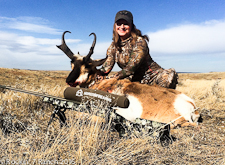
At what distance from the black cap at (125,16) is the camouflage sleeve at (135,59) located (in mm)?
680

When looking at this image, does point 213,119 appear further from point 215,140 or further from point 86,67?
point 86,67

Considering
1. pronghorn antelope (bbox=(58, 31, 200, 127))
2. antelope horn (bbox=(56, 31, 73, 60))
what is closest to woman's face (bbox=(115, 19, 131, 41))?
pronghorn antelope (bbox=(58, 31, 200, 127))

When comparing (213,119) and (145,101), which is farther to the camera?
(213,119)

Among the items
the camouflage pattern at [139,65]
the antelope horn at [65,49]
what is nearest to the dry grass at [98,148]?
the camouflage pattern at [139,65]

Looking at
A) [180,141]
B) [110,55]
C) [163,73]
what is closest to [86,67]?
[110,55]

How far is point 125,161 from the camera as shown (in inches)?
95.0

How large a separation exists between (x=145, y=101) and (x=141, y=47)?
155cm

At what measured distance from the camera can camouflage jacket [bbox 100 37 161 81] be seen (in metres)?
4.83

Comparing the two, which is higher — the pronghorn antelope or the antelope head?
the antelope head

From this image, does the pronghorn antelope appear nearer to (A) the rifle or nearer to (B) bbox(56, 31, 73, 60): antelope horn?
(B) bbox(56, 31, 73, 60): antelope horn

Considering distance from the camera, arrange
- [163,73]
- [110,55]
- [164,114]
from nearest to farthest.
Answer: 1. [164,114]
2. [163,73]
3. [110,55]

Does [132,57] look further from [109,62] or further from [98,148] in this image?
[98,148]

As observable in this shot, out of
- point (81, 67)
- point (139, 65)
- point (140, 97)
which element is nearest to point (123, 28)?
point (139, 65)

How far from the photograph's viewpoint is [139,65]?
16.2 feet
